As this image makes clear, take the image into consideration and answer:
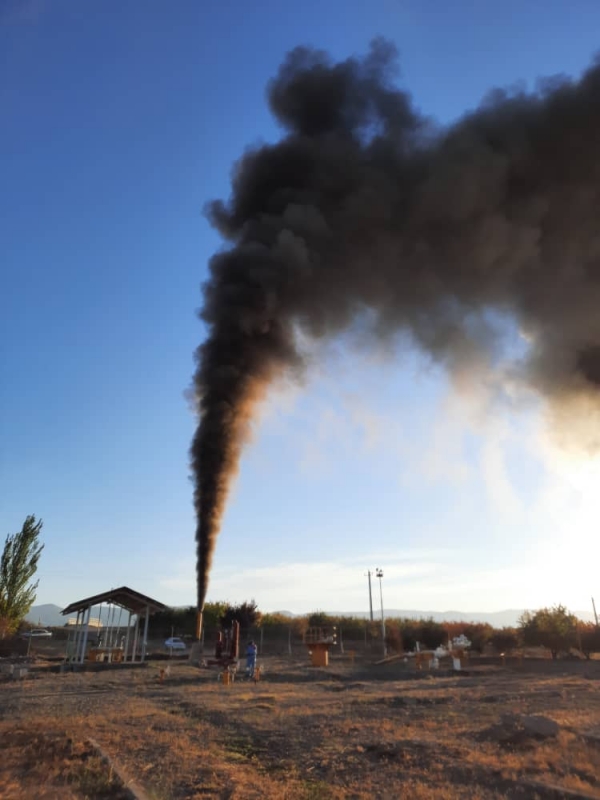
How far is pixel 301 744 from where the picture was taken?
332 inches

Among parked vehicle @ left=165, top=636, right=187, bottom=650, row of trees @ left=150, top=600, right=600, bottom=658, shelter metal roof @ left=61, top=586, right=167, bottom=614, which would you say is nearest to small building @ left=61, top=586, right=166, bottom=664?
shelter metal roof @ left=61, top=586, right=167, bottom=614

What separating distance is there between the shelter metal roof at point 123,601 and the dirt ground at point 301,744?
30.0 ft

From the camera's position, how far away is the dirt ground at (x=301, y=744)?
5961 mm

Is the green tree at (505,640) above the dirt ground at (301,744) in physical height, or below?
above

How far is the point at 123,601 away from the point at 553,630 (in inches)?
815

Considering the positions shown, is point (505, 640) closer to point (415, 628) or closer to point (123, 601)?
point (415, 628)

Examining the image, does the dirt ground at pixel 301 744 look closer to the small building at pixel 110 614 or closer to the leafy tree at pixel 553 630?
the small building at pixel 110 614

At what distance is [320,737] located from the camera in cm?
890

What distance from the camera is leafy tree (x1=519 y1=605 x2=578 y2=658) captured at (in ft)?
99.1

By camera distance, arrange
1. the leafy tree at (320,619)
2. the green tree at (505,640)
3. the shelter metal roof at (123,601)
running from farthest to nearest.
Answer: the leafy tree at (320,619), the green tree at (505,640), the shelter metal roof at (123,601)

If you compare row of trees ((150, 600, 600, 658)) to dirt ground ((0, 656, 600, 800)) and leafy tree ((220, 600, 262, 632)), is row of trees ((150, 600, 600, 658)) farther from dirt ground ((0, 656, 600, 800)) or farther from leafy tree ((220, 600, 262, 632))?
dirt ground ((0, 656, 600, 800))

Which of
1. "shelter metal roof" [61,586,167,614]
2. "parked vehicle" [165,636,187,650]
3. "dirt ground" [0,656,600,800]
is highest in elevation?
"shelter metal roof" [61,586,167,614]

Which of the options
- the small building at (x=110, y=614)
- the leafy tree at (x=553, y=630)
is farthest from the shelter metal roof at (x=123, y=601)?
the leafy tree at (x=553, y=630)

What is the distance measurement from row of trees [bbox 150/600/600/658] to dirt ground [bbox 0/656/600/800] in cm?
1675
